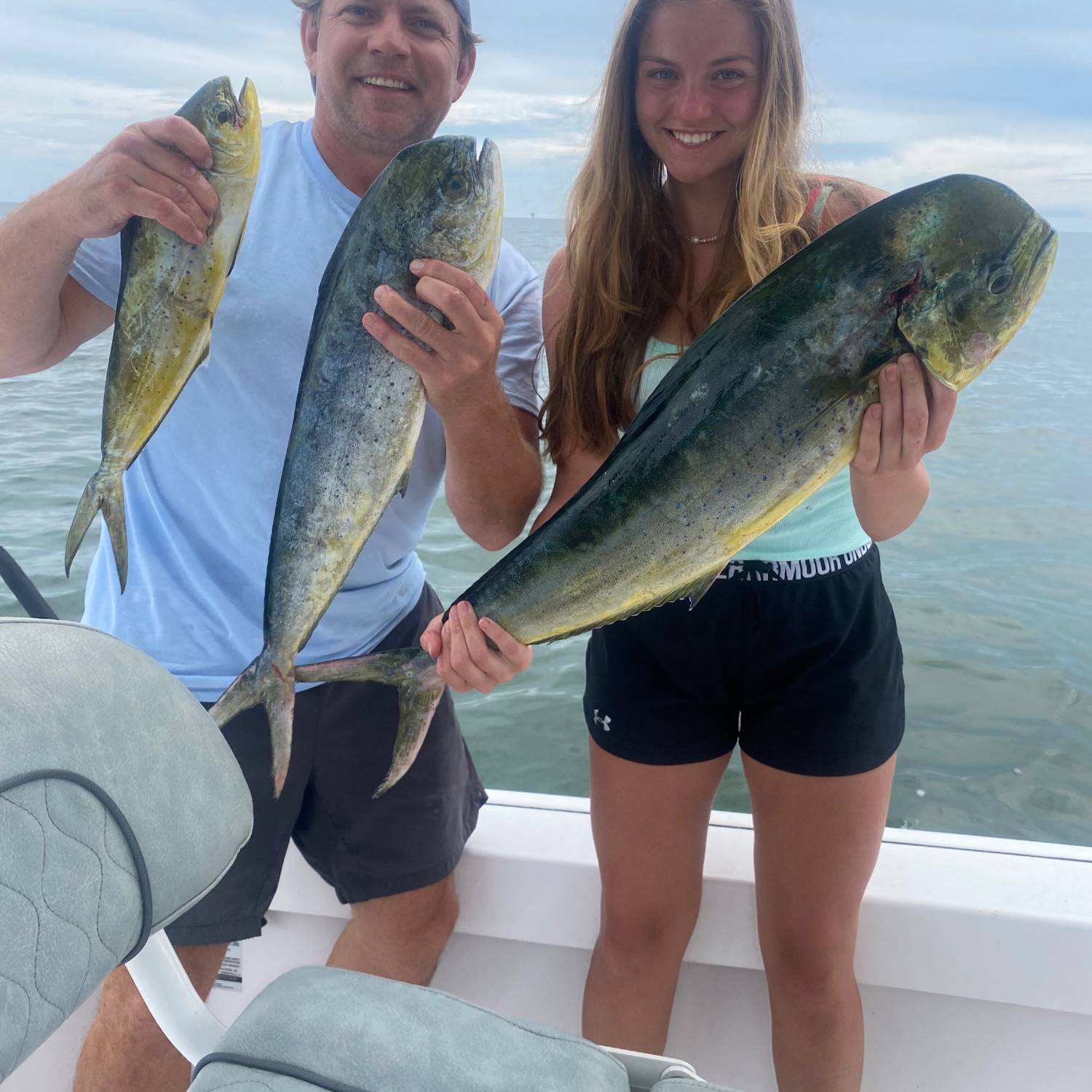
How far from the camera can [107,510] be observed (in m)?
1.33

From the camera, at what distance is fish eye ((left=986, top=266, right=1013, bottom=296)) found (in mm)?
1084

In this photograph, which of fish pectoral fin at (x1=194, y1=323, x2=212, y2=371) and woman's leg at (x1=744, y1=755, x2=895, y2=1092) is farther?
woman's leg at (x1=744, y1=755, x2=895, y2=1092)

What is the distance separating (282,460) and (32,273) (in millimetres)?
488

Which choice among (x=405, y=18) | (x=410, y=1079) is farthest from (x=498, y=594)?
(x=405, y=18)

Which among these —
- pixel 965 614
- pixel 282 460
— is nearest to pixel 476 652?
pixel 282 460

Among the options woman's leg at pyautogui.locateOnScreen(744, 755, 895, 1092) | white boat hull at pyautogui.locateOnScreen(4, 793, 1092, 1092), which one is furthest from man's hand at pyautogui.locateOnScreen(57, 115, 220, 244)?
white boat hull at pyautogui.locateOnScreen(4, 793, 1092, 1092)

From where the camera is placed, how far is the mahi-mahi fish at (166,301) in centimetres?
118

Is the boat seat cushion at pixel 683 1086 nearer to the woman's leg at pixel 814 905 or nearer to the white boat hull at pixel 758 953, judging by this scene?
the woman's leg at pixel 814 905

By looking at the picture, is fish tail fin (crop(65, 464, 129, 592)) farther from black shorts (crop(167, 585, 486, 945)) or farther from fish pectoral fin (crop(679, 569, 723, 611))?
fish pectoral fin (crop(679, 569, 723, 611))

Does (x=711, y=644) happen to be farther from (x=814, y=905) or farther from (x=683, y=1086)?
(x=683, y=1086)

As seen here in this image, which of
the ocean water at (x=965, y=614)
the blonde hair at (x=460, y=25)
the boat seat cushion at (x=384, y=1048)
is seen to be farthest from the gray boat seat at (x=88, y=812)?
the ocean water at (x=965, y=614)

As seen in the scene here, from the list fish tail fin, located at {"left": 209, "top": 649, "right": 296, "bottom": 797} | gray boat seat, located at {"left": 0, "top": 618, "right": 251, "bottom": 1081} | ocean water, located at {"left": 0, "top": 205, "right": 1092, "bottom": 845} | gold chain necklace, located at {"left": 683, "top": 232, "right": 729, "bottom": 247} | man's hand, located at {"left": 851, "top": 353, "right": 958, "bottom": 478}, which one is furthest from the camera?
ocean water, located at {"left": 0, "top": 205, "right": 1092, "bottom": 845}

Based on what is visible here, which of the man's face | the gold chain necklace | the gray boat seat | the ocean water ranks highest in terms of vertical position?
the man's face

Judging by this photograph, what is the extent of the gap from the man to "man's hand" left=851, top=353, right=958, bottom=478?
54 cm
